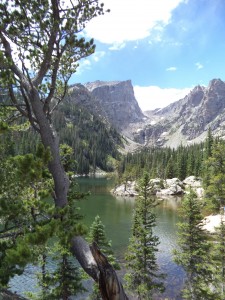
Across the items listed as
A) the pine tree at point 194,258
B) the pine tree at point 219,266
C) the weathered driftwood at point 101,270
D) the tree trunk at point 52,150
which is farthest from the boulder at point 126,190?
the weathered driftwood at point 101,270

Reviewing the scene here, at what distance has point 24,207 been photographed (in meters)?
7.30

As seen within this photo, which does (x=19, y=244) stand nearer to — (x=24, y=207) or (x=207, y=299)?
(x=24, y=207)

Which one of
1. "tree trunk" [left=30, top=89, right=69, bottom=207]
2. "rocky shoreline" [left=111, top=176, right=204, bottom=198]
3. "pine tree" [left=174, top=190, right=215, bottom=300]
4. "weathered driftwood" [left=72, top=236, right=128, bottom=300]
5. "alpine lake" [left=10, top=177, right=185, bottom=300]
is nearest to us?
"weathered driftwood" [left=72, top=236, right=128, bottom=300]

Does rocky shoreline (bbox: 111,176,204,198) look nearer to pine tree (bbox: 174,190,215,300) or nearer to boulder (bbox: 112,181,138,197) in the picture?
boulder (bbox: 112,181,138,197)

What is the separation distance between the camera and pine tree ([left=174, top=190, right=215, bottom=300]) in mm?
21984

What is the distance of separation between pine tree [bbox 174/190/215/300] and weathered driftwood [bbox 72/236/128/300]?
57.6 feet

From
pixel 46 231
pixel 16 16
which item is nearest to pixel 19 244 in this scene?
pixel 46 231

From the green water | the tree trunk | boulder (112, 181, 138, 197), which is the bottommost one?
boulder (112, 181, 138, 197)

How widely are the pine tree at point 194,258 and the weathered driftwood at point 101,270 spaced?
691 inches

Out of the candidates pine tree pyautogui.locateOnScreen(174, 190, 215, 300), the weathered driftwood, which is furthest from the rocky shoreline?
the weathered driftwood

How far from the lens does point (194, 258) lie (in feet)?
73.5

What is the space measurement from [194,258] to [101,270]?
18.4 m

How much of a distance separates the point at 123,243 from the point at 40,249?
38.1 metres

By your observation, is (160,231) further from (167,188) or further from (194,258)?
(167,188)
